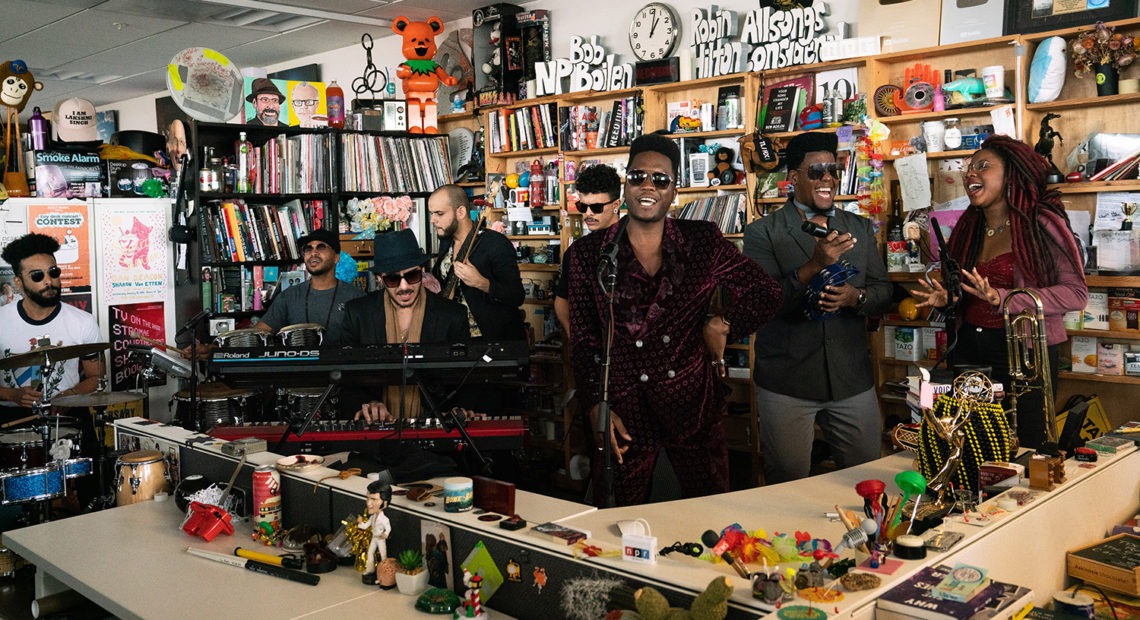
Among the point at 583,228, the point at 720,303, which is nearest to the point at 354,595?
the point at 720,303

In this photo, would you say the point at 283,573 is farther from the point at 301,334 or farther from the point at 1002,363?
the point at 301,334

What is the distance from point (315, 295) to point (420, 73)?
1895mm

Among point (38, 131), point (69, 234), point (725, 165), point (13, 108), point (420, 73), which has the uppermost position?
point (420, 73)

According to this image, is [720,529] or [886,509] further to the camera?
[720,529]

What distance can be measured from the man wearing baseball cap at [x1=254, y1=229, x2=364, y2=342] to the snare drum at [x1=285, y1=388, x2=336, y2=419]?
0.72 metres

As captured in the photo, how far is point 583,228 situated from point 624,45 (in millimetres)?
1150

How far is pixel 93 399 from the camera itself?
178 inches

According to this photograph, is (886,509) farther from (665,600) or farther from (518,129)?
(518,129)

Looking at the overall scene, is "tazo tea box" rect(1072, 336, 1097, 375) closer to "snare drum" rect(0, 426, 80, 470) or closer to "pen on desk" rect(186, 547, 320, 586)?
"pen on desk" rect(186, 547, 320, 586)

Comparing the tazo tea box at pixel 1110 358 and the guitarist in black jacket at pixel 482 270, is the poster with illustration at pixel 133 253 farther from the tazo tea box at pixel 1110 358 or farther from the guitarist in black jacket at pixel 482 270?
the tazo tea box at pixel 1110 358

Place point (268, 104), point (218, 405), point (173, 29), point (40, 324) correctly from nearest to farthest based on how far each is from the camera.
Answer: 1. point (40, 324)
2. point (218, 405)
3. point (268, 104)
4. point (173, 29)

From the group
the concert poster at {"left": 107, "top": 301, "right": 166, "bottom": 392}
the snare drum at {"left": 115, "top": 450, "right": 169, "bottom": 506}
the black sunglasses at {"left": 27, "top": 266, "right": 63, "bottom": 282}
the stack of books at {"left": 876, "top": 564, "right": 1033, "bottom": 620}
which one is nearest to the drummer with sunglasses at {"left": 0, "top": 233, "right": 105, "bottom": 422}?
the black sunglasses at {"left": 27, "top": 266, "right": 63, "bottom": 282}

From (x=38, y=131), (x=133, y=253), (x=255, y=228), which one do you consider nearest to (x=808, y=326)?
(x=255, y=228)

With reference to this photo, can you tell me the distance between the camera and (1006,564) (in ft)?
6.68
